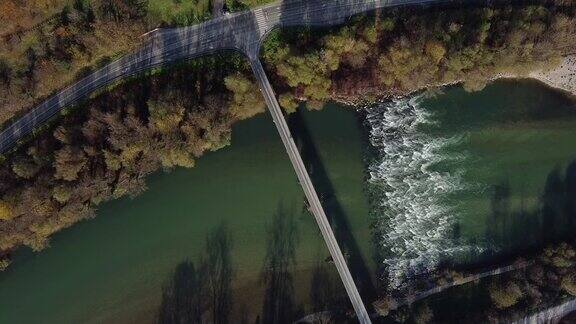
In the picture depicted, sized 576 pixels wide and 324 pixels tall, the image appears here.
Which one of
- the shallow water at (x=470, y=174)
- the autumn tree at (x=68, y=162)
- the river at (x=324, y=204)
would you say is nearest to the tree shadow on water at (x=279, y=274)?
the river at (x=324, y=204)

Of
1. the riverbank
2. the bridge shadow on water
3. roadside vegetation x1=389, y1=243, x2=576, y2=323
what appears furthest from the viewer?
the bridge shadow on water

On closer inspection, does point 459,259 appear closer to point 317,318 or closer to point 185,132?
point 317,318

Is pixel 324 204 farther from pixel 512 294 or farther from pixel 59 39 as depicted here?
pixel 59 39

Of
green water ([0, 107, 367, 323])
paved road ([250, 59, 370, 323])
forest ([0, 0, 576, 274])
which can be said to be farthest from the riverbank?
paved road ([250, 59, 370, 323])

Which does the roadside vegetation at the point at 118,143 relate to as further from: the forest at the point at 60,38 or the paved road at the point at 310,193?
the forest at the point at 60,38

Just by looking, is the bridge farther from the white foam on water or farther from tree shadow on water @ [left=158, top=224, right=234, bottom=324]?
tree shadow on water @ [left=158, top=224, right=234, bottom=324]

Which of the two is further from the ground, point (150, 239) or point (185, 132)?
point (185, 132)

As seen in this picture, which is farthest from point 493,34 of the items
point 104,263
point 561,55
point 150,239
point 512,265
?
point 104,263

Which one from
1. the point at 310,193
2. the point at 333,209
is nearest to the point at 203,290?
the point at 310,193
